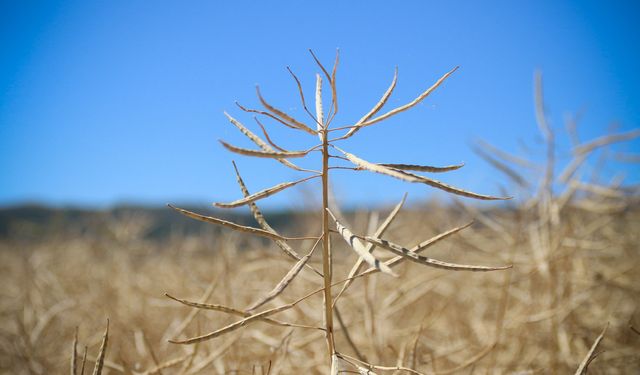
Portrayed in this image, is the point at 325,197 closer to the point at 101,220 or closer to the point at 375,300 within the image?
the point at 375,300

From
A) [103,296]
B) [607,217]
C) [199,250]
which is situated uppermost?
[607,217]

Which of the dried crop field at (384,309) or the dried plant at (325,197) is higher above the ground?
the dried plant at (325,197)

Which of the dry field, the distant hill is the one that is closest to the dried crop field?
the dry field

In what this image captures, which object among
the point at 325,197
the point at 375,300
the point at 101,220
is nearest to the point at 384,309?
the point at 375,300

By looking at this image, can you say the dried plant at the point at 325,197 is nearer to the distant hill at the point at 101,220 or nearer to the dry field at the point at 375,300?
the dry field at the point at 375,300

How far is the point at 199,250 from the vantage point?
1785 mm

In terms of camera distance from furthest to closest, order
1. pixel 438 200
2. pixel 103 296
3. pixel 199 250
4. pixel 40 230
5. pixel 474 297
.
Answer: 1. pixel 40 230
2. pixel 199 250
3. pixel 438 200
4. pixel 103 296
5. pixel 474 297

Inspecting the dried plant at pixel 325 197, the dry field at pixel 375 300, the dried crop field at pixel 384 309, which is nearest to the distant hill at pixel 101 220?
the dried crop field at pixel 384 309

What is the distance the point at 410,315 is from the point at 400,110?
3.03ft

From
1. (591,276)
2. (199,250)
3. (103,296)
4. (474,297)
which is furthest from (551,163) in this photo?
(199,250)

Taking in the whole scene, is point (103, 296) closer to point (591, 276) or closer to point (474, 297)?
Answer: point (474, 297)

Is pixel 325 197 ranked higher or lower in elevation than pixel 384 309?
higher

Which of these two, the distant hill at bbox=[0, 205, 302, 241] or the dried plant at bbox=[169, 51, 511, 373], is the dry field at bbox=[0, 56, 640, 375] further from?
the distant hill at bbox=[0, 205, 302, 241]

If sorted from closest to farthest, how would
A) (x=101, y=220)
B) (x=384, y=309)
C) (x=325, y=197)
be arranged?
(x=325, y=197)
(x=384, y=309)
(x=101, y=220)
